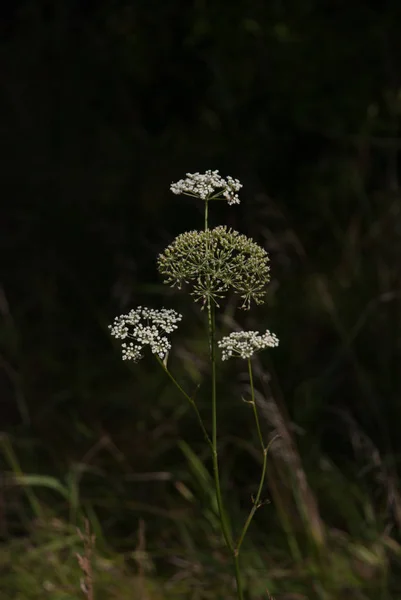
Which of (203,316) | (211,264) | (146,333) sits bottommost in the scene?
(146,333)

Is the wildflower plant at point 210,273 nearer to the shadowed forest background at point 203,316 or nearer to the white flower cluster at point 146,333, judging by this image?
the white flower cluster at point 146,333

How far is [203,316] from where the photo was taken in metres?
3.83

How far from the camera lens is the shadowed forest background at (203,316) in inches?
110

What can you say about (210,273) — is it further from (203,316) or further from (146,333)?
(203,316)

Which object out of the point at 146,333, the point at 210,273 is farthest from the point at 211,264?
the point at 146,333

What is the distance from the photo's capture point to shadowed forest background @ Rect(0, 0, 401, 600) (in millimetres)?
2789

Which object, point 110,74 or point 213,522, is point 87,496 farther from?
point 110,74

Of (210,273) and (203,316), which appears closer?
(210,273)

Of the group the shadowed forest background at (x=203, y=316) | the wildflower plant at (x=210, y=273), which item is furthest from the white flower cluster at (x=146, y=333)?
the shadowed forest background at (x=203, y=316)

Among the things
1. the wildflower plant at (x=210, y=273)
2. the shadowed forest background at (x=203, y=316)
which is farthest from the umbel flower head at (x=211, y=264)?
the shadowed forest background at (x=203, y=316)

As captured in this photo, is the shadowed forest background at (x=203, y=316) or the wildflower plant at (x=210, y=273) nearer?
the wildflower plant at (x=210, y=273)

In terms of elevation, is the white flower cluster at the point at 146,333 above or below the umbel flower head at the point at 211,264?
below

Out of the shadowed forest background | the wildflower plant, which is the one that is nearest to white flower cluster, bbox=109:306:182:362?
the wildflower plant

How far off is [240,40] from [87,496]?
6.82 ft
